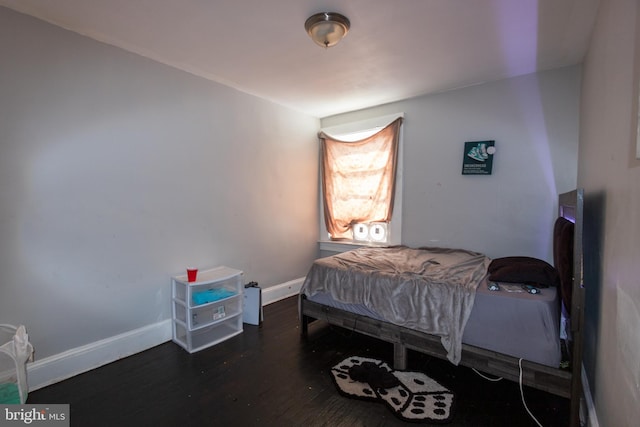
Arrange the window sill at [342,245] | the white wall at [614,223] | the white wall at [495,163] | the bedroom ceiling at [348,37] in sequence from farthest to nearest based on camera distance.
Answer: the window sill at [342,245] → the white wall at [495,163] → the bedroom ceiling at [348,37] → the white wall at [614,223]

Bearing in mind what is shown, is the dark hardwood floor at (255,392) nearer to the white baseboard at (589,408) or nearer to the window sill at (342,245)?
the white baseboard at (589,408)

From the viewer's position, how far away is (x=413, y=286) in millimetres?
2234

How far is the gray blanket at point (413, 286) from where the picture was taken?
2.04m

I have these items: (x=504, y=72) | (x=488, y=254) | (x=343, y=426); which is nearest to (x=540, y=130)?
(x=504, y=72)

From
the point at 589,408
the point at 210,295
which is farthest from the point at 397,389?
the point at 210,295

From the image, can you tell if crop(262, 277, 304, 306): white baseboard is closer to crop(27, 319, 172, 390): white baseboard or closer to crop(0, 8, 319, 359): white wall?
crop(0, 8, 319, 359): white wall

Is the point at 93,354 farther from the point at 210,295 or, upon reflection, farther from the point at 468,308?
the point at 468,308

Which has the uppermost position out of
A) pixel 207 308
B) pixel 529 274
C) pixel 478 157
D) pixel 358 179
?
pixel 478 157

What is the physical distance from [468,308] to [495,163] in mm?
1747

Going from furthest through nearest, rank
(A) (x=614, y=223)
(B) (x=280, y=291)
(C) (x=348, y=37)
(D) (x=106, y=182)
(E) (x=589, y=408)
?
(B) (x=280, y=291) < (D) (x=106, y=182) < (C) (x=348, y=37) < (E) (x=589, y=408) < (A) (x=614, y=223)

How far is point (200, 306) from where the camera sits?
2588 mm

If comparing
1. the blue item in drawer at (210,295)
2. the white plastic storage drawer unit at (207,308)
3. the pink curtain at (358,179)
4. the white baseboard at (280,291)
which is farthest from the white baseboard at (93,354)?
the pink curtain at (358,179)

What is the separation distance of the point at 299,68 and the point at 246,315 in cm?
254

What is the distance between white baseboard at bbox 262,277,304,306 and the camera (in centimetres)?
367
